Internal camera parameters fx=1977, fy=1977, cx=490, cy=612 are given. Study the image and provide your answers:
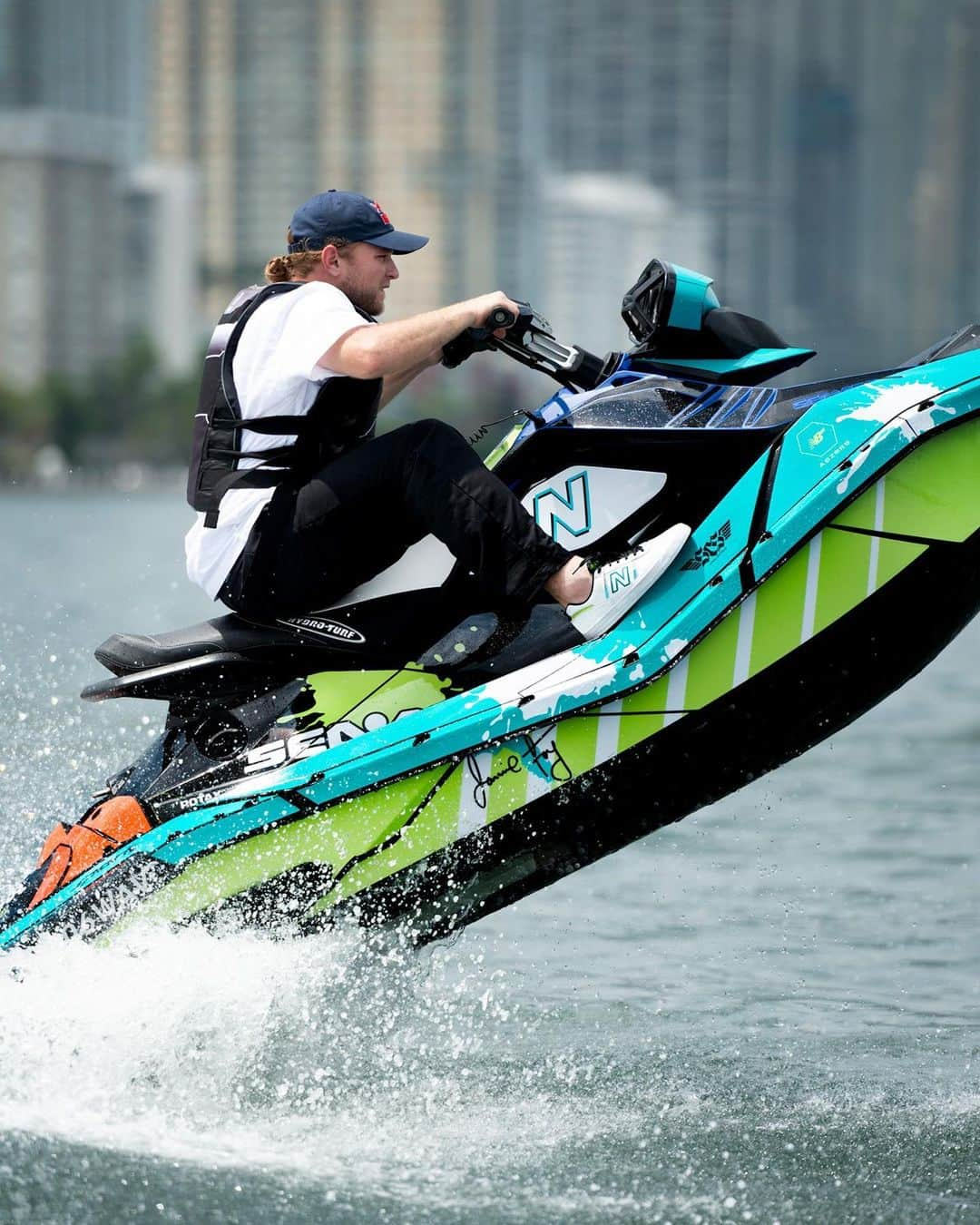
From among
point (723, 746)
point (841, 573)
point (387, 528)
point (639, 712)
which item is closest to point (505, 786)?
point (639, 712)

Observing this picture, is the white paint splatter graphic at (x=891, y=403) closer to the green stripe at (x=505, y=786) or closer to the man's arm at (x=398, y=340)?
the man's arm at (x=398, y=340)

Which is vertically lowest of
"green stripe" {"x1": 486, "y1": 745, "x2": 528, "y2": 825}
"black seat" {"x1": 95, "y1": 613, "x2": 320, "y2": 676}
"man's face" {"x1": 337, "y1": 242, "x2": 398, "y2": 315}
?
"green stripe" {"x1": 486, "y1": 745, "x2": 528, "y2": 825}

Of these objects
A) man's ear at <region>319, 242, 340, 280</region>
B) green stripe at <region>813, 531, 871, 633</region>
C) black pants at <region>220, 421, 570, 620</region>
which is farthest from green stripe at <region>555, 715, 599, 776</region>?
man's ear at <region>319, 242, 340, 280</region>

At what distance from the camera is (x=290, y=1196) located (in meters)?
3.86

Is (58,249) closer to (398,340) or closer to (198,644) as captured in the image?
(198,644)

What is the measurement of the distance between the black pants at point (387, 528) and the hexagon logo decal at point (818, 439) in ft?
2.00

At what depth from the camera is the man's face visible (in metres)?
4.75

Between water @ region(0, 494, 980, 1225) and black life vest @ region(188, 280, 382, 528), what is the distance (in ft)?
3.57

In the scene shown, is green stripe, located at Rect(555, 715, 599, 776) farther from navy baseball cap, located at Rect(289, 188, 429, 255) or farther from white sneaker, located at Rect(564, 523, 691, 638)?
navy baseball cap, located at Rect(289, 188, 429, 255)

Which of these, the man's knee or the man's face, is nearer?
the man's knee

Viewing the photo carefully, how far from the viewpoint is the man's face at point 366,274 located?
4.75 metres

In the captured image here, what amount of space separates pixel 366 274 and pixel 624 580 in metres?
0.98

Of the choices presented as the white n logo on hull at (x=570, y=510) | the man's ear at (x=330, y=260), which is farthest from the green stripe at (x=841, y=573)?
the man's ear at (x=330, y=260)

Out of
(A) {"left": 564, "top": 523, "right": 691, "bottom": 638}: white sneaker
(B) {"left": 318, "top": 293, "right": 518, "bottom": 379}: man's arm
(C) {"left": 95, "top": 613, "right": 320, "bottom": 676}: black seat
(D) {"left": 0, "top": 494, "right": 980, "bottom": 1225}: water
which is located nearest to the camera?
(D) {"left": 0, "top": 494, "right": 980, "bottom": 1225}: water
